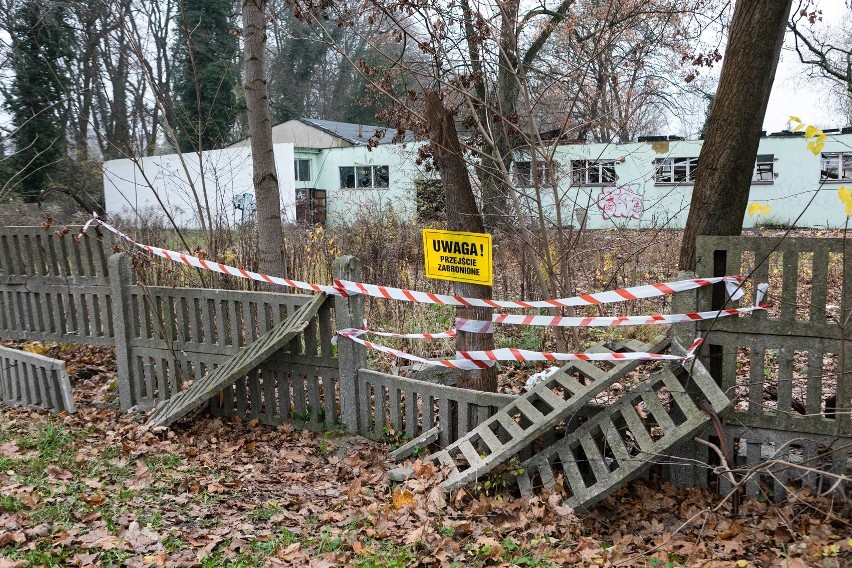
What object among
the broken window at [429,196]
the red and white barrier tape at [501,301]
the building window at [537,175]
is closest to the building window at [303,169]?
the broken window at [429,196]

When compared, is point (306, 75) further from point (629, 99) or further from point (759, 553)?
point (759, 553)

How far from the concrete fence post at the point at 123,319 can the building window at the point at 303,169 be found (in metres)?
27.0

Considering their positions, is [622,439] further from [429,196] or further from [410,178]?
[410,178]

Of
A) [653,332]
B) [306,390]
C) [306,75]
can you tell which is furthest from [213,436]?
[306,75]

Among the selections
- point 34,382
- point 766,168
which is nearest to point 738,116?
point 34,382

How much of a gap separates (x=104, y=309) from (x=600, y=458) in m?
5.76

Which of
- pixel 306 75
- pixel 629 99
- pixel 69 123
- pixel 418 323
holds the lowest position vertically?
pixel 418 323

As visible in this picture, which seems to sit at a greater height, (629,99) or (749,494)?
(629,99)

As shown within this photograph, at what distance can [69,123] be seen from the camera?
99.9 feet

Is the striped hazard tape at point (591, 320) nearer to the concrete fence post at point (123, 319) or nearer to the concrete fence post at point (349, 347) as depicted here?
the concrete fence post at point (349, 347)

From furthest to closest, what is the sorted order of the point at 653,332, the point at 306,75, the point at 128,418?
the point at 306,75, the point at 653,332, the point at 128,418

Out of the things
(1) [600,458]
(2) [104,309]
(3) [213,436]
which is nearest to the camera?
(1) [600,458]

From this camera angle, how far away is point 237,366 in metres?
6.08

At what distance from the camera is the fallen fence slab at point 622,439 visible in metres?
4.25
